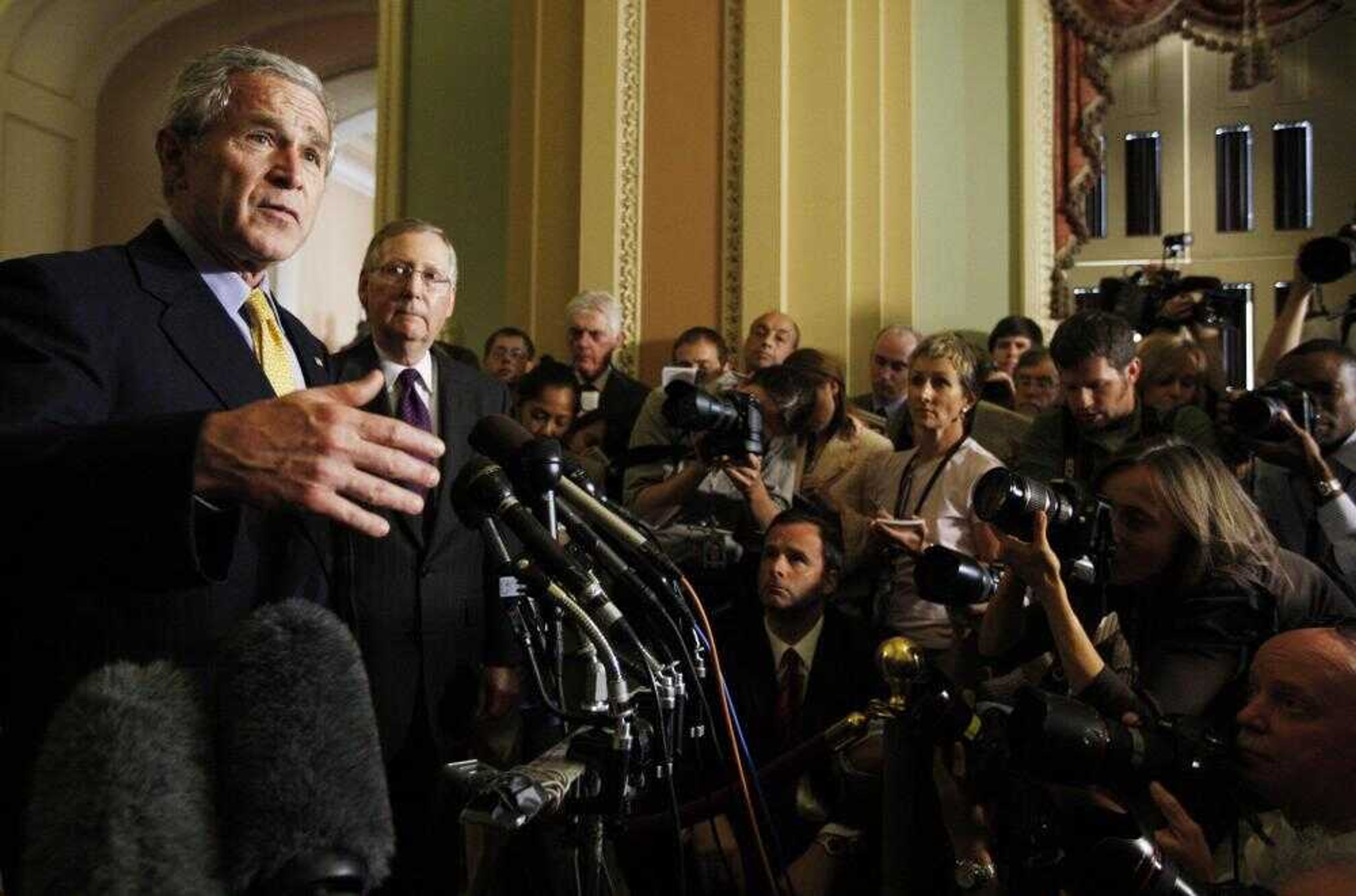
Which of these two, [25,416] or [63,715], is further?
[25,416]

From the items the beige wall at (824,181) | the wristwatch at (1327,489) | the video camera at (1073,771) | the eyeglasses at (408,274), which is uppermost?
the beige wall at (824,181)

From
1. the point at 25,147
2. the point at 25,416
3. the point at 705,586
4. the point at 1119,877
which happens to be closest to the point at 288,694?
the point at 25,416

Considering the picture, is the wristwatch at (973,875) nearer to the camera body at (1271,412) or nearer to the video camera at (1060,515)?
the video camera at (1060,515)

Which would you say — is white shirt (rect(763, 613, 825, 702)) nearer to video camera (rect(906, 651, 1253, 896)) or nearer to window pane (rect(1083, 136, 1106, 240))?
video camera (rect(906, 651, 1253, 896))

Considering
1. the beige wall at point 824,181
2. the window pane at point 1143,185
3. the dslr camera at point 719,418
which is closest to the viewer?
the dslr camera at point 719,418

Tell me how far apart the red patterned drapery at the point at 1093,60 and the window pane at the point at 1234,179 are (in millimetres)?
251

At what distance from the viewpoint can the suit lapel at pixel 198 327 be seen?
4.36 ft

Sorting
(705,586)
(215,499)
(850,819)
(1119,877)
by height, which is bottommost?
(850,819)

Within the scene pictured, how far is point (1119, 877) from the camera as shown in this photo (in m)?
1.37

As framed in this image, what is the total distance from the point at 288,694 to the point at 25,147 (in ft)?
24.7

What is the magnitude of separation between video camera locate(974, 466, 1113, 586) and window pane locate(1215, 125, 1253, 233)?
16.1ft

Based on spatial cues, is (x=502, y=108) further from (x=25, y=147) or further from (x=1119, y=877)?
(x=1119, y=877)

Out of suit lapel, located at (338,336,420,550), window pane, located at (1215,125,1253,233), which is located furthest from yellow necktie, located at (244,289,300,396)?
window pane, located at (1215,125,1253,233)

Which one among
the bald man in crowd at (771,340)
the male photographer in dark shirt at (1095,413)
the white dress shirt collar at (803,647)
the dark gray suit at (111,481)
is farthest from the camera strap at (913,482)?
the dark gray suit at (111,481)
